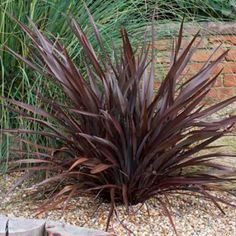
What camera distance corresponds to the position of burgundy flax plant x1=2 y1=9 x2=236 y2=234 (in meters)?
3.00

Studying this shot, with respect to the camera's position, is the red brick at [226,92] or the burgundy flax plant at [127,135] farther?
the red brick at [226,92]

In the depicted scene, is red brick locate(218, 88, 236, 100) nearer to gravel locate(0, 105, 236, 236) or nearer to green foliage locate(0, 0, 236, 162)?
green foliage locate(0, 0, 236, 162)

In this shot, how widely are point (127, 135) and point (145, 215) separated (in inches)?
17.2

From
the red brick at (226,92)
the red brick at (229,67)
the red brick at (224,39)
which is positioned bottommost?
the red brick at (226,92)

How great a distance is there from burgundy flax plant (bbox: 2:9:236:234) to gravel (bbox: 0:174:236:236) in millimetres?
68

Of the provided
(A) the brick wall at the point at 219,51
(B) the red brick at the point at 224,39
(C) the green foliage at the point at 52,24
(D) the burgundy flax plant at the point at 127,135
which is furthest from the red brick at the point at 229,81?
(D) the burgundy flax plant at the point at 127,135

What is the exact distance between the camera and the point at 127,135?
9.96 ft

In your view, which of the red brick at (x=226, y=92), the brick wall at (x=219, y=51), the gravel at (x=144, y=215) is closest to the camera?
the gravel at (x=144, y=215)

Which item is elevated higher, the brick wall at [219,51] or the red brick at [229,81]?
the brick wall at [219,51]

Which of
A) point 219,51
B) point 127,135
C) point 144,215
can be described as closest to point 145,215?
point 144,215

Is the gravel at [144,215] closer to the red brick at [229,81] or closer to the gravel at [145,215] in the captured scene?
the gravel at [145,215]

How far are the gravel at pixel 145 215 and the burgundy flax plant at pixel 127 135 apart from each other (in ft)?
0.22

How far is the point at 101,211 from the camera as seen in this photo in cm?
312

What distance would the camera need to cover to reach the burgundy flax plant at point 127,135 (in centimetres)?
300
